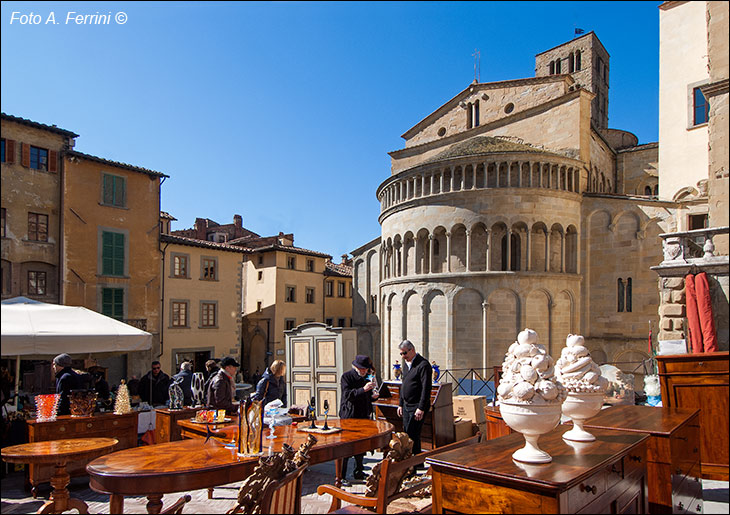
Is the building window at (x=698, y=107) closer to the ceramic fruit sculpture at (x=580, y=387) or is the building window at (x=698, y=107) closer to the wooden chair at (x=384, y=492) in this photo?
the ceramic fruit sculpture at (x=580, y=387)

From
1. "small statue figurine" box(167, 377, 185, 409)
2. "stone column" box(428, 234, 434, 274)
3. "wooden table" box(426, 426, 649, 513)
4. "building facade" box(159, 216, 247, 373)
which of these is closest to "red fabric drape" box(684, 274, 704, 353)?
"wooden table" box(426, 426, 649, 513)

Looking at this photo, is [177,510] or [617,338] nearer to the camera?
[177,510]

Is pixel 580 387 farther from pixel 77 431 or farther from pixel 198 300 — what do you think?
pixel 198 300

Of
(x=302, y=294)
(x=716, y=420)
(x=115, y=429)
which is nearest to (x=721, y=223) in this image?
(x=716, y=420)

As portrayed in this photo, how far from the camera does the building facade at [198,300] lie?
25.8m

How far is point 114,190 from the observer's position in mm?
22625

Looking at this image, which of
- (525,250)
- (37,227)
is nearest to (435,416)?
(525,250)

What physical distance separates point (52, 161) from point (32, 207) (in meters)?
2.09

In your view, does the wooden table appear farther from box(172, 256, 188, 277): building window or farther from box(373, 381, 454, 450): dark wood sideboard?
box(172, 256, 188, 277): building window

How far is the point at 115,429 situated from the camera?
26.6 feet

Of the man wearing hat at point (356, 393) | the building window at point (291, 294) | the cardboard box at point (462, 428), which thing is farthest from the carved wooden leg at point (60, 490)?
the building window at point (291, 294)

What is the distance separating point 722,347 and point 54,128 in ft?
74.7

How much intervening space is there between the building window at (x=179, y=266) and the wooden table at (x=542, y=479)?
24438 millimetres

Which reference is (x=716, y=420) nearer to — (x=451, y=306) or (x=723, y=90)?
(x=723, y=90)
